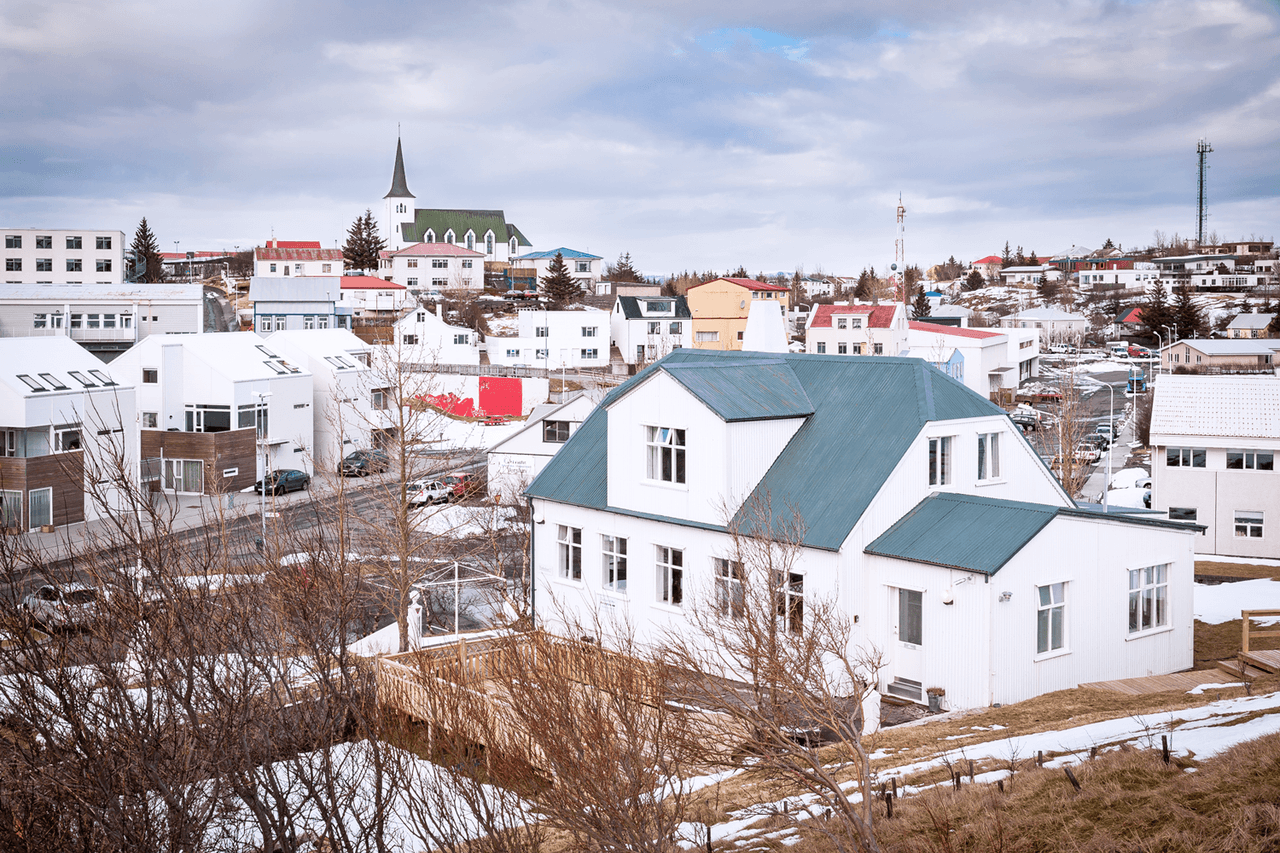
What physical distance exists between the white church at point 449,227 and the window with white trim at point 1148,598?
4590 inches

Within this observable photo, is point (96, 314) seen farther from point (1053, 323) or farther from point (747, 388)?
point (1053, 323)

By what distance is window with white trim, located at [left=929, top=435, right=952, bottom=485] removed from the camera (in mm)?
21406

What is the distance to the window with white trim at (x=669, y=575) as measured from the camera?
22.4 metres

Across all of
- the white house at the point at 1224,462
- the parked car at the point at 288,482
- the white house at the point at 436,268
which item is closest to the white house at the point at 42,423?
the parked car at the point at 288,482

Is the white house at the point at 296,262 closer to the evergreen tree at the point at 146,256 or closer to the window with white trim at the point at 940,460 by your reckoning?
the evergreen tree at the point at 146,256

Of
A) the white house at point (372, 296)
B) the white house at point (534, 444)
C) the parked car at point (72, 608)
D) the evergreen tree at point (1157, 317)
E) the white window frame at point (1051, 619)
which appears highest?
the white house at point (372, 296)

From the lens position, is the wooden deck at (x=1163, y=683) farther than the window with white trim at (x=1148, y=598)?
No

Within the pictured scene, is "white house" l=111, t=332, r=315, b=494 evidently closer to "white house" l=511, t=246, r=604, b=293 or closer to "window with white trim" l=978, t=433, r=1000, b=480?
"window with white trim" l=978, t=433, r=1000, b=480

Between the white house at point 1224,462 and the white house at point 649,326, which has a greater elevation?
the white house at point 649,326

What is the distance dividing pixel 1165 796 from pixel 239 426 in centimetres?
4619

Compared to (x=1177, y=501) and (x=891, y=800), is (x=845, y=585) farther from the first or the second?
(x=1177, y=501)

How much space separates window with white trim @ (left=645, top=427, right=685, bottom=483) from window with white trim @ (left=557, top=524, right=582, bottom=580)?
3.06 meters

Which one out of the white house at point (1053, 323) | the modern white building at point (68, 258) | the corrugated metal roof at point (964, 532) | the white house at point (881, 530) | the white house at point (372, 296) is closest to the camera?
the corrugated metal roof at point (964, 532)

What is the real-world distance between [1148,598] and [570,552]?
1235 centimetres
